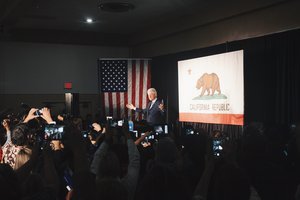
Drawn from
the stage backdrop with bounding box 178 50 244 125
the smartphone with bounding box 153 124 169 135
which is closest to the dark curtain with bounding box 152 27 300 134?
the stage backdrop with bounding box 178 50 244 125

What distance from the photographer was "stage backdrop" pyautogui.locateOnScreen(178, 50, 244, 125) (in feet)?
21.7

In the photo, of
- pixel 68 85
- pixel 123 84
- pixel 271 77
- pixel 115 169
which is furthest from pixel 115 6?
pixel 115 169

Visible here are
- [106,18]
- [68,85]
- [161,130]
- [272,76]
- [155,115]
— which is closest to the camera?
[161,130]

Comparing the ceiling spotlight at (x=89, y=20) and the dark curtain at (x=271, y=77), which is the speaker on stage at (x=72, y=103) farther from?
the dark curtain at (x=271, y=77)

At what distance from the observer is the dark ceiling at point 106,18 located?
6820 millimetres

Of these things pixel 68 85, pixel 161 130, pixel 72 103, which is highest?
pixel 68 85

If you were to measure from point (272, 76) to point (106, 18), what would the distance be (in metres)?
3.82

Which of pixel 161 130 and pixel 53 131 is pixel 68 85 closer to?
pixel 161 130

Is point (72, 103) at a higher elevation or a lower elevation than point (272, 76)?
lower

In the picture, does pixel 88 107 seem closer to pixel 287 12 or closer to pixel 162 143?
pixel 287 12

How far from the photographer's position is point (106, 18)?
322 inches

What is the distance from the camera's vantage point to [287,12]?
588cm

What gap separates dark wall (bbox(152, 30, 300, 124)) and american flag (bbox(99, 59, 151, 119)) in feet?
8.63

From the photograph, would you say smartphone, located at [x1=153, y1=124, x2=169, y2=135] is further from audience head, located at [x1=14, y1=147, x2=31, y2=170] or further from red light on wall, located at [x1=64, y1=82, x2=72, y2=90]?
red light on wall, located at [x1=64, y1=82, x2=72, y2=90]
